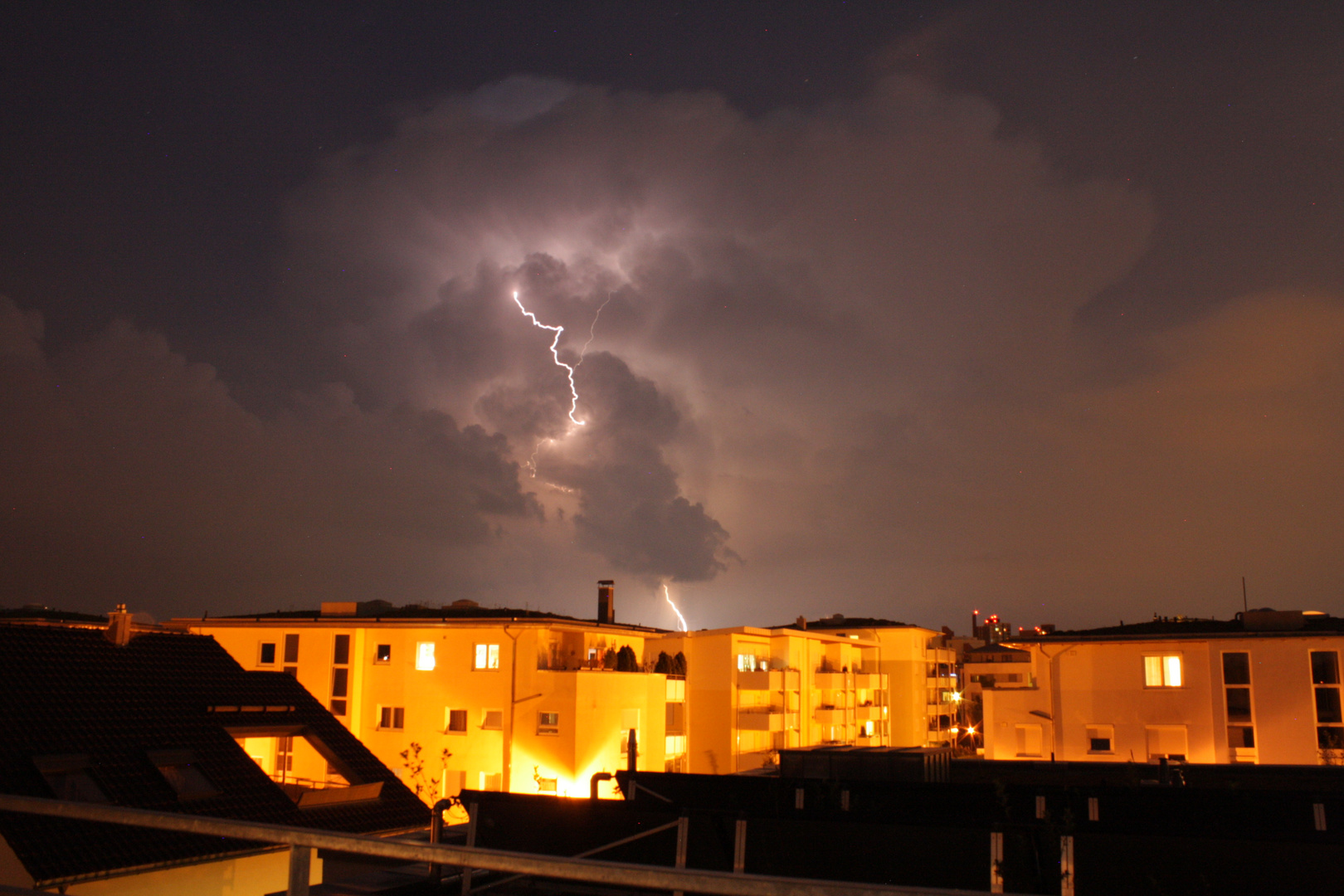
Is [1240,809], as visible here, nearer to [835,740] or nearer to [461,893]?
[461,893]

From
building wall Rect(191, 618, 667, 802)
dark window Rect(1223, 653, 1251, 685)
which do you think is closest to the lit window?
dark window Rect(1223, 653, 1251, 685)

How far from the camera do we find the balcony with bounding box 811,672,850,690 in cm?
5312

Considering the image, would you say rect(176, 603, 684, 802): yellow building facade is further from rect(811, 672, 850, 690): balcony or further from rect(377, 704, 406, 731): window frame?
rect(811, 672, 850, 690): balcony

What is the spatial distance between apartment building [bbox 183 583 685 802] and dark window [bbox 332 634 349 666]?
0.15 ft

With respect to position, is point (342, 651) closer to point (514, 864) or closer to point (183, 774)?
point (183, 774)

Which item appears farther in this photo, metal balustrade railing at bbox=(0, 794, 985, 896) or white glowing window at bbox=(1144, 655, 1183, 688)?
white glowing window at bbox=(1144, 655, 1183, 688)

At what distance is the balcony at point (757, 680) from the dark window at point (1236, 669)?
2078cm

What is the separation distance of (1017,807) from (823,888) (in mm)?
9085

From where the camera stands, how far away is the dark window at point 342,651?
41.4 meters

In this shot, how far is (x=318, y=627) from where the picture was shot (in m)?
42.5

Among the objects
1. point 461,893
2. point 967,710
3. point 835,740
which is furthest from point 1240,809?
point 967,710

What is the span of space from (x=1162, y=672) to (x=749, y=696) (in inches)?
788

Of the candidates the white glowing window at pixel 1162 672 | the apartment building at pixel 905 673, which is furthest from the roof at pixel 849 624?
the white glowing window at pixel 1162 672

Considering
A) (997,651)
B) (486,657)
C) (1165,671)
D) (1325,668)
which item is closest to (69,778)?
(486,657)
